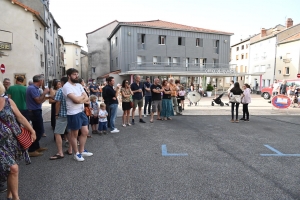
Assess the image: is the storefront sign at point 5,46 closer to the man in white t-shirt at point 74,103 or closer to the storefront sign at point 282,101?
the man in white t-shirt at point 74,103

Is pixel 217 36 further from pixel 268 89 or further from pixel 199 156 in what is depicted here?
pixel 199 156

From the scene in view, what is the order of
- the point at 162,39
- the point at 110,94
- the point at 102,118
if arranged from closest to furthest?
1. the point at 102,118
2. the point at 110,94
3. the point at 162,39

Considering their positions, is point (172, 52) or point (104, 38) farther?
point (104, 38)

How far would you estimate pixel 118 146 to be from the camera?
5520 millimetres

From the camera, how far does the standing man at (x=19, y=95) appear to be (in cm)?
512

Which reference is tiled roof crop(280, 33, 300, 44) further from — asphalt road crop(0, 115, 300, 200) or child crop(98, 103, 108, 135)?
child crop(98, 103, 108, 135)

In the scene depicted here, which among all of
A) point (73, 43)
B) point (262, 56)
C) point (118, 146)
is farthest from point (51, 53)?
point (262, 56)

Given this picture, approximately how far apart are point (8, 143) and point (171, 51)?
29076 mm

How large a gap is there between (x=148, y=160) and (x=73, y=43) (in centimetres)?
5125

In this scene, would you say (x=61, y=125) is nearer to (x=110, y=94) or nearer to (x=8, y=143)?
(x=8, y=143)

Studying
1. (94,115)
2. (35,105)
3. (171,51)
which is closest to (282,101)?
(94,115)

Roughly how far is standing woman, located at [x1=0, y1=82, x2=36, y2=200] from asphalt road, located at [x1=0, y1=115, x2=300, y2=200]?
553 millimetres

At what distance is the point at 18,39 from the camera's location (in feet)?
63.2

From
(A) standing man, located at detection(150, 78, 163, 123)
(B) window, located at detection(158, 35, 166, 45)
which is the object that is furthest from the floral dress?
(B) window, located at detection(158, 35, 166, 45)
